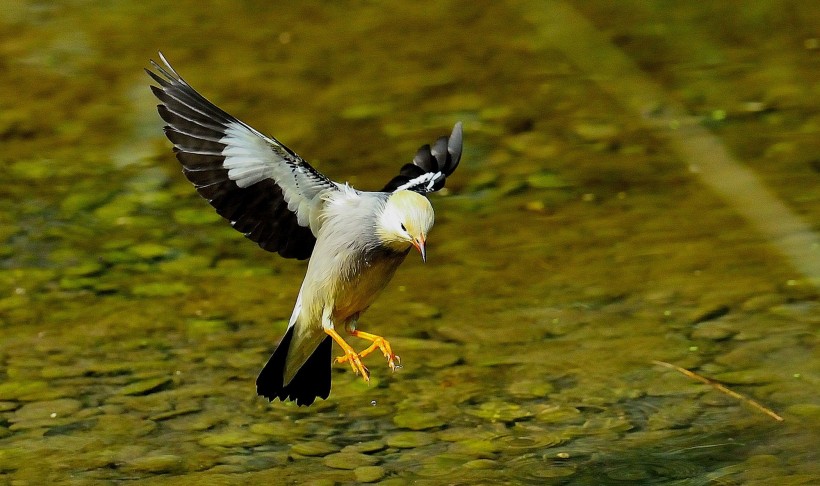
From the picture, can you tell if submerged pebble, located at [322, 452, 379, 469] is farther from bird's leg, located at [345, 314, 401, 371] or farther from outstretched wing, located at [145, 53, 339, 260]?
outstretched wing, located at [145, 53, 339, 260]

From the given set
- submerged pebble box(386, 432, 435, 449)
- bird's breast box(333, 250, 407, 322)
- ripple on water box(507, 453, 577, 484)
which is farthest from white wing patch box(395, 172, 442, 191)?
ripple on water box(507, 453, 577, 484)

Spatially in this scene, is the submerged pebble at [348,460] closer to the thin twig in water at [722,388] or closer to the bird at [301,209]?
the bird at [301,209]

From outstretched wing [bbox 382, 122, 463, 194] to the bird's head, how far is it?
589 mm

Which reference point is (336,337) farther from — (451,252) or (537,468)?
(451,252)

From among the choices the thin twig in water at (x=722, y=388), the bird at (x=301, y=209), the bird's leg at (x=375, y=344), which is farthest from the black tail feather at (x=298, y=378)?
the thin twig in water at (x=722, y=388)

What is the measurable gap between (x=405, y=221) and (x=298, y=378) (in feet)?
3.54

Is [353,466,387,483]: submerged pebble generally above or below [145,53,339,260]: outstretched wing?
below

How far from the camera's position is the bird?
187 inches

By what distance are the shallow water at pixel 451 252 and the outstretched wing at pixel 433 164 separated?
69 cm

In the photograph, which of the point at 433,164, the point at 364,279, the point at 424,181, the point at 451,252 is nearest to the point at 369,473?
the point at 364,279

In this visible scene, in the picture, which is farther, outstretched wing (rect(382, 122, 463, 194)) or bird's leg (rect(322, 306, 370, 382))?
outstretched wing (rect(382, 122, 463, 194))

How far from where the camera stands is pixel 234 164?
15.9 ft

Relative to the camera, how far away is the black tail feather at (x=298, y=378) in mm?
5227

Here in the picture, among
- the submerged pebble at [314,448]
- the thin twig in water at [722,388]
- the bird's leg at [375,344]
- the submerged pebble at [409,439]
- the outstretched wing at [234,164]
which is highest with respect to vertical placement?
the outstretched wing at [234,164]
